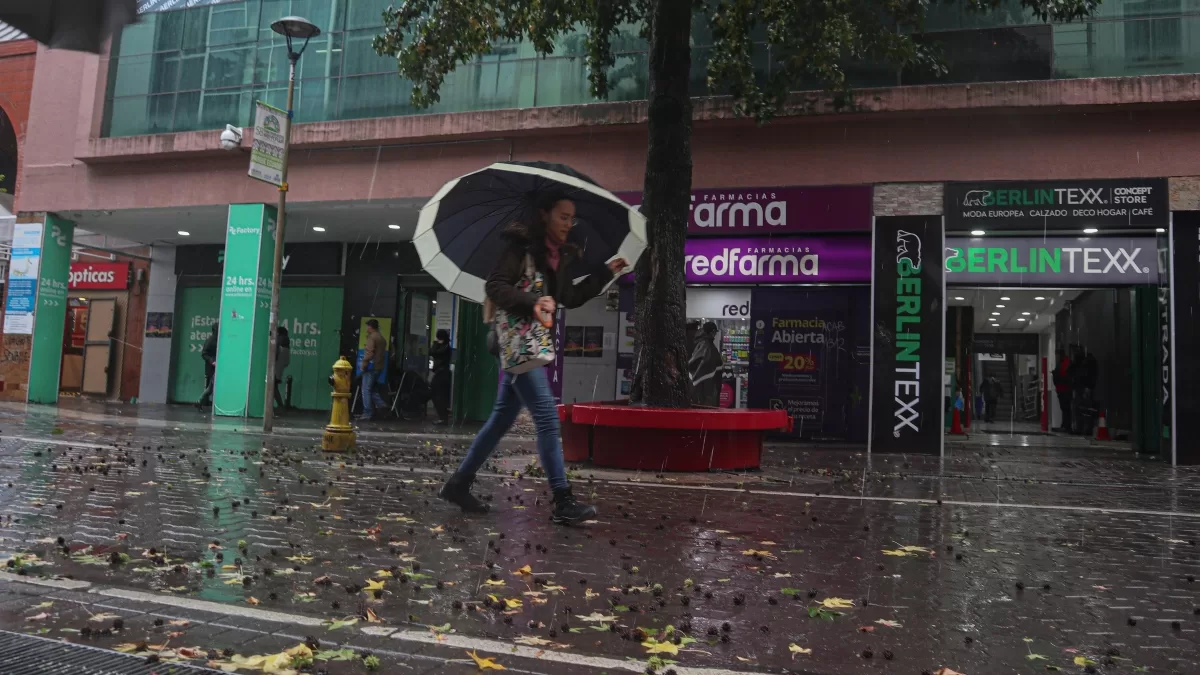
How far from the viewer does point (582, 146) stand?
1452 centimetres

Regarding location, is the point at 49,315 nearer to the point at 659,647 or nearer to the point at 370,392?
the point at 370,392

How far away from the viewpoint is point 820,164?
13398 mm

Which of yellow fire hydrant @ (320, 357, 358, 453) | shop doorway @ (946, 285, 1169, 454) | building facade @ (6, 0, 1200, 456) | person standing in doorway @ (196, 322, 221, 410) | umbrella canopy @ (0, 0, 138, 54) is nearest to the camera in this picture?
umbrella canopy @ (0, 0, 138, 54)

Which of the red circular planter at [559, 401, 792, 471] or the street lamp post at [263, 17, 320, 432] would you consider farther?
the street lamp post at [263, 17, 320, 432]

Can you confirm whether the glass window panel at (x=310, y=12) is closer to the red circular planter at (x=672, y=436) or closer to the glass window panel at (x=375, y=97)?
the glass window panel at (x=375, y=97)

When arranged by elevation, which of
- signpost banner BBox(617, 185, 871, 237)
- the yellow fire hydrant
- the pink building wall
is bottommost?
the yellow fire hydrant

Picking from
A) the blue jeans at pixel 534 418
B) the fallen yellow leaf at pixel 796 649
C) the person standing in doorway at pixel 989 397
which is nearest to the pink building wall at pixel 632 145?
the blue jeans at pixel 534 418

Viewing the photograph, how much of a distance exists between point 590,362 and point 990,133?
24.7 ft

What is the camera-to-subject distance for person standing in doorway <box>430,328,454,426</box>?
1673 cm

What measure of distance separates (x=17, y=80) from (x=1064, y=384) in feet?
77.3

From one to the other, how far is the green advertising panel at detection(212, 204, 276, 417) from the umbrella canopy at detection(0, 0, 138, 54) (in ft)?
40.4

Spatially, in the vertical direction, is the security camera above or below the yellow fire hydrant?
above

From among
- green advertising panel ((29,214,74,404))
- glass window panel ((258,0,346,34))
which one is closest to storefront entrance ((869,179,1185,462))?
glass window panel ((258,0,346,34))

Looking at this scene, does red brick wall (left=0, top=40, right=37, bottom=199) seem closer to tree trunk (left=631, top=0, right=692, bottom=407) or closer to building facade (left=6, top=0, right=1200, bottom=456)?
building facade (left=6, top=0, right=1200, bottom=456)
